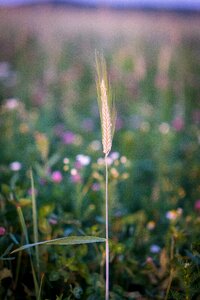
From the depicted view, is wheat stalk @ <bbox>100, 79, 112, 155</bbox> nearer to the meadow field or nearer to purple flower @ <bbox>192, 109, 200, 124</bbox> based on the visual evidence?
the meadow field

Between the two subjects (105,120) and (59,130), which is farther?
(59,130)

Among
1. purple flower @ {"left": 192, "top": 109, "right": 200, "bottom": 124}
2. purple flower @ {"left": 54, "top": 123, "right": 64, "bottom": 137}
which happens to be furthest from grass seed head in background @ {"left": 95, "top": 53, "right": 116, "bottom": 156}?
purple flower @ {"left": 192, "top": 109, "right": 200, "bottom": 124}

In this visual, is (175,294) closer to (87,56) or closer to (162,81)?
(162,81)

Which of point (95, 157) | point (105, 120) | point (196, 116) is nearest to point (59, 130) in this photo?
point (95, 157)

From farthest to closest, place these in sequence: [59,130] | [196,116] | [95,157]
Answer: [196,116] → [59,130] → [95,157]

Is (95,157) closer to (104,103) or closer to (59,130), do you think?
(59,130)

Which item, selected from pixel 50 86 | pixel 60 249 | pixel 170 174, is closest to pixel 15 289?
pixel 60 249

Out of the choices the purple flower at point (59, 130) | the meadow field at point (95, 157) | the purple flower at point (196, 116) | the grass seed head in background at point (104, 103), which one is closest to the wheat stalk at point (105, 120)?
the grass seed head in background at point (104, 103)

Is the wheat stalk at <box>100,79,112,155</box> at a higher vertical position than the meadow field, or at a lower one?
higher
